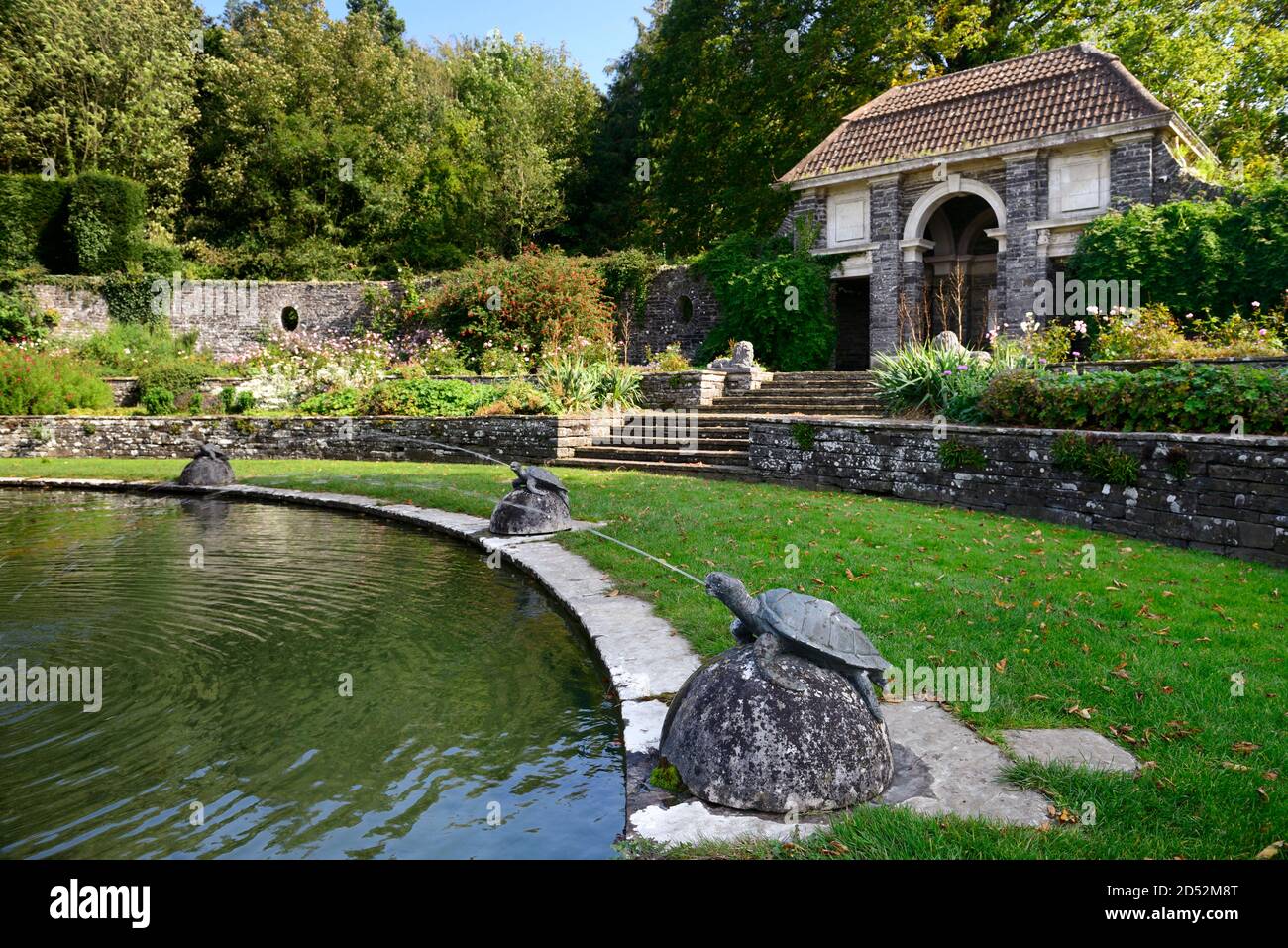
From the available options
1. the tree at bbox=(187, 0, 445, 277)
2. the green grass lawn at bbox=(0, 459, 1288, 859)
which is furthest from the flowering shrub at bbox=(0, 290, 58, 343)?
the green grass lawn at bbox=(0, 459, 1288, 859)

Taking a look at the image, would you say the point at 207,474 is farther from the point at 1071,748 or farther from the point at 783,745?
the point at 1071,748

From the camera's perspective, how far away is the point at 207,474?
518 inches

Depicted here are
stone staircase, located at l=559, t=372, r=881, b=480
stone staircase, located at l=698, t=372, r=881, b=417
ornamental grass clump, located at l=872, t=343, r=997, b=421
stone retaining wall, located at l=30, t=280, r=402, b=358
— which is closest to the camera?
ornamental grass clump, located at l=872, t=343, r=997, b=421

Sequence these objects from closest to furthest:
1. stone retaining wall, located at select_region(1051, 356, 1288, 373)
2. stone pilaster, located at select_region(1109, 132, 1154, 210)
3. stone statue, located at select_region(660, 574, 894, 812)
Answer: stone statue, located at select_region(660, 574, 894, 812) < stone retaining wall, located at select_region(1051, 356, 1288, 373) < stone pilaster, located at select_region(1109, 132, 1154, 210)

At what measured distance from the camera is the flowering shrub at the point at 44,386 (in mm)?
18594

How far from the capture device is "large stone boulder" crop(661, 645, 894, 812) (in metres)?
3.08

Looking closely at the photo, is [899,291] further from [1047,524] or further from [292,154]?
[292,154]

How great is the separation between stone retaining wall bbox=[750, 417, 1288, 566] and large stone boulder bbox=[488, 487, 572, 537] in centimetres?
437

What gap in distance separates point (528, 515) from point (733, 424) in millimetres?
6488

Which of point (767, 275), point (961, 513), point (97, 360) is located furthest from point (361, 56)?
point (961, 513)

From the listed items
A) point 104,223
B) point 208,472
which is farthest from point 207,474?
point 104,223

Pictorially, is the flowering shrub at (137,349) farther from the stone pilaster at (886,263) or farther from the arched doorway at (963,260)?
the arched doorway at (963,260)

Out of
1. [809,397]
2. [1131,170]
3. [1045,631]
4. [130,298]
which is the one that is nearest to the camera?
[1045,631]

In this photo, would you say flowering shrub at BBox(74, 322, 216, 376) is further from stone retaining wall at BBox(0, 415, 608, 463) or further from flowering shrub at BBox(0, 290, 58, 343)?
stone retaining wall at BBox(0, 415, 608, 463)
